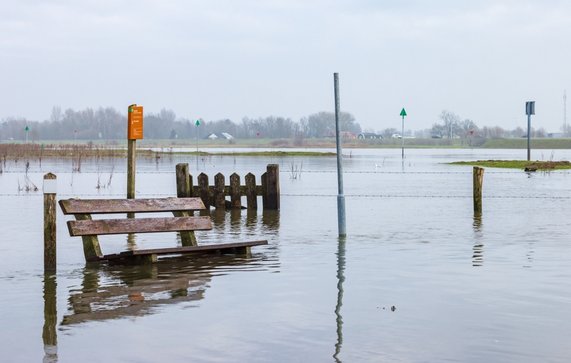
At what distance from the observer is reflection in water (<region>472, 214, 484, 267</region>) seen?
16.0m

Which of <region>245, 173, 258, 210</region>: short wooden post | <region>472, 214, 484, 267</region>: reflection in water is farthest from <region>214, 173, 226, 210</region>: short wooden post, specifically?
<region>472, 214, 484, 267</region>: reflection in water

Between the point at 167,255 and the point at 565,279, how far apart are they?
22.6ft

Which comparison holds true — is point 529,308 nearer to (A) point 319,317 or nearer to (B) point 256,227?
(A) point 319,317

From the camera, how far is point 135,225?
1578 centimetres

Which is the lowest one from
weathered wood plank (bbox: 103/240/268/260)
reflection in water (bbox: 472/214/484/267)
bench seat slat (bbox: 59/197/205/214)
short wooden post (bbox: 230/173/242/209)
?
reflection in water (bbox: 472/214/484/267)

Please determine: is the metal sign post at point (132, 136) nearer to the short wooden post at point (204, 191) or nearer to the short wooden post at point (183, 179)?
the short wooden post at point (183, 179)

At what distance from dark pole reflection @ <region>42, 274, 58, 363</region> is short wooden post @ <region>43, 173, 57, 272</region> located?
1.22 feet

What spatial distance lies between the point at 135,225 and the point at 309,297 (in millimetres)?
4438

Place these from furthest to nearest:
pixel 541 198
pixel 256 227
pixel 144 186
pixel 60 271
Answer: pixel 144 186, pixel 541 198, pixel 256 227, pixel 60 271

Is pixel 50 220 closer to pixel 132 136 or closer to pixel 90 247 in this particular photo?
pixel 90 247

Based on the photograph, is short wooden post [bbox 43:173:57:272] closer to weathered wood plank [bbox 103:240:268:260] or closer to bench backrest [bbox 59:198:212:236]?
bench backrest [bbox 59:198:212:236]

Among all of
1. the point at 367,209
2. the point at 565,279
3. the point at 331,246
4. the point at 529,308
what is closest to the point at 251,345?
the point at 529,308

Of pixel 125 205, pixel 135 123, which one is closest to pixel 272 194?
pixel 135 123

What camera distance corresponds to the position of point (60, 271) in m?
15.0
